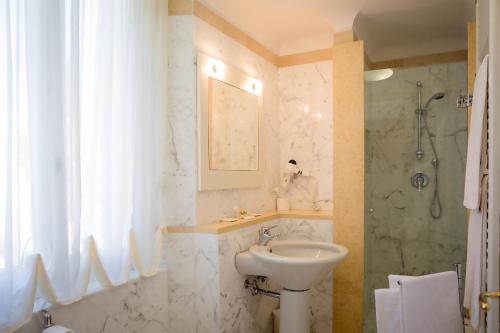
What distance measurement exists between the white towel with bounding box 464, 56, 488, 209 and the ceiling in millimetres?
1393

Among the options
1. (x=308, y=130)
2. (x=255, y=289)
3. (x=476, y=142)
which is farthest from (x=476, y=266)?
(x=308, y=130)

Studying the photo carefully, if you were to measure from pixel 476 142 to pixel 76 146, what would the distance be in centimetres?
168

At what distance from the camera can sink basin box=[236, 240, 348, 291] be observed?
7.03 ft

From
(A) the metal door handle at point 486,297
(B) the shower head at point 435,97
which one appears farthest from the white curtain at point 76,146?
(B) the shower head at point 435,97

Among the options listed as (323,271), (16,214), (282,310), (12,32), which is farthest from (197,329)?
(12,32)

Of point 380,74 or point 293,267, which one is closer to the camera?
point 293,267

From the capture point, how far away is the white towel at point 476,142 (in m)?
1.42

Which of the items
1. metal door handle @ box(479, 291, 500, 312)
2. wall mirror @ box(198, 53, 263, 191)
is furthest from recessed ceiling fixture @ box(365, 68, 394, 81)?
metal door handle @ box(479, 291, 500, 312)

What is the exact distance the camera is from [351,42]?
2.78m

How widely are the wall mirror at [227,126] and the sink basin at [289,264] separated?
0.51 meters

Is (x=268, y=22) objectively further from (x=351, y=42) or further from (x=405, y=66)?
(x=405, y=66)

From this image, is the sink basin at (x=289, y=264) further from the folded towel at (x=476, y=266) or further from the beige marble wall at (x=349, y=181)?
the folded towel at (x=476, y=266)

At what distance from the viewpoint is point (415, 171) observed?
3250 mm

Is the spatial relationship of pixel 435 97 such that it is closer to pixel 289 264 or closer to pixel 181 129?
pixel 289 264
